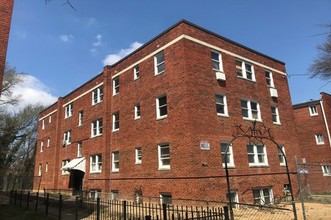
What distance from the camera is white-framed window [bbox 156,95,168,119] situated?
19.9 metres

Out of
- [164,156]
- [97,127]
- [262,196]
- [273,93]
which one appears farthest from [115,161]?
[273,93]

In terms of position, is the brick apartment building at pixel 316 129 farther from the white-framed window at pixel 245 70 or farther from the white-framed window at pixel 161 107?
the white-framed window at pixel 161 107

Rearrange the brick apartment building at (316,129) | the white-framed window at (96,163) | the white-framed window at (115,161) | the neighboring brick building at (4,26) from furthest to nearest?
the brick apartment building at (316,129) → the white-framed window at (96,163) → the white-framed window at (115,161) → the neighboring brick building at (4,26)

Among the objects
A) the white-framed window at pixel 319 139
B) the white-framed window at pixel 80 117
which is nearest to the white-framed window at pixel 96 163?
the white-framed window at pixel 80 117

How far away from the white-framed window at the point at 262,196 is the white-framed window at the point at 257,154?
186cm

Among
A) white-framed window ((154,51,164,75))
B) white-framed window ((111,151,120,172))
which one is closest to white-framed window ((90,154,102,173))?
white-framed window ((111,151,120,172))

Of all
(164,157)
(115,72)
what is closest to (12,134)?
(115,72)

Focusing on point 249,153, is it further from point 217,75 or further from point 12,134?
point 12,134

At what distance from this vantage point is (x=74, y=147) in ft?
100.0

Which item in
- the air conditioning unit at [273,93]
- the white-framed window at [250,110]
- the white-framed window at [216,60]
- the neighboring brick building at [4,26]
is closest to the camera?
the neighboring brick building at [4,26]

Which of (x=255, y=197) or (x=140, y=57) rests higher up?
(x=140, y=57)

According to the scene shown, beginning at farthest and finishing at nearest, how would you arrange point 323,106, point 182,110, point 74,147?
point 323,106 → point 74,147 → point 182,110

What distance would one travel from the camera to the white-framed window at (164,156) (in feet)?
61.8

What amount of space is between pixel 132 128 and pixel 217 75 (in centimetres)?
768
